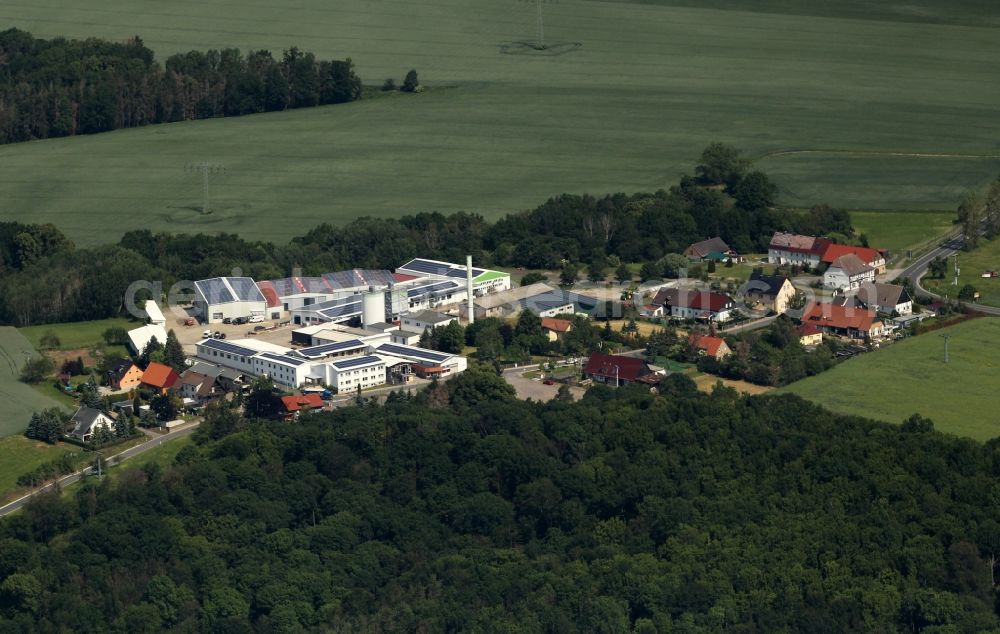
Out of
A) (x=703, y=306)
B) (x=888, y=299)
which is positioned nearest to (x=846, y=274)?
(x=888, y=299)

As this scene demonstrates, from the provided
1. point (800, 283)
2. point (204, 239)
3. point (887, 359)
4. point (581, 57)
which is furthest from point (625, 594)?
point (581, 57)

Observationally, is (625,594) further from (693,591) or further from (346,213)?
(346,213)

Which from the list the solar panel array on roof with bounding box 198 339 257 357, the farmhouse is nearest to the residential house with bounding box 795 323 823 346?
the solar panel array on roof with bounding box 198 339 257 357

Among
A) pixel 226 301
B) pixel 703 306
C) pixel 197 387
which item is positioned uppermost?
pixel 226 301

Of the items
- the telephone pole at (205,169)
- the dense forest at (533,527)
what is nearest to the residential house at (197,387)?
the dense forest at (533,527)

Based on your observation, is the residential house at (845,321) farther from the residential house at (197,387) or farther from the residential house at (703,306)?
the residential house at (197,387)

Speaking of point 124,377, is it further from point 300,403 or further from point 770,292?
point 770,292
